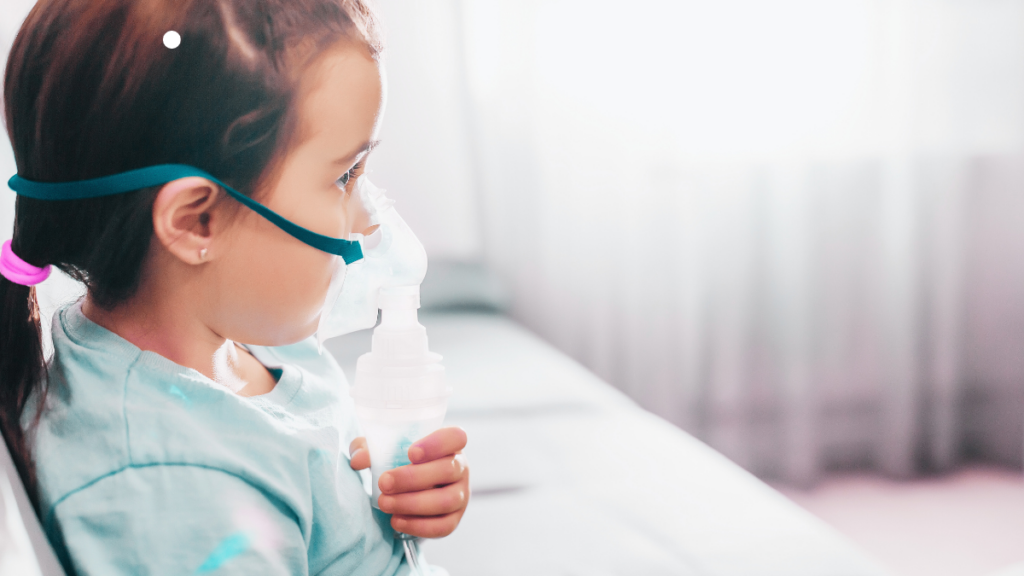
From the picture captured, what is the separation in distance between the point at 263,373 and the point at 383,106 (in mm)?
209

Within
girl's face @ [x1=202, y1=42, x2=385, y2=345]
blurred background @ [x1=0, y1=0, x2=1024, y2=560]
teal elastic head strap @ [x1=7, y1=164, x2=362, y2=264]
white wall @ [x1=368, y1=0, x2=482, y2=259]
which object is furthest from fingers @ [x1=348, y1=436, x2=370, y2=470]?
blurred background @ [x1=0, y1=0, x2=1024, y2=560]

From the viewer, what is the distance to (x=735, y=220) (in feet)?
5.83

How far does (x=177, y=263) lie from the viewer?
0.37 m

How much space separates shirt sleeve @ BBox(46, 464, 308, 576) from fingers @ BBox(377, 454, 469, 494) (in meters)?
0.12

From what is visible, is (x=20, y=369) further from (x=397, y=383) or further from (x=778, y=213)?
(x=778, y=213)

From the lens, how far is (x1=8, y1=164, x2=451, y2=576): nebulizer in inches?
16.8

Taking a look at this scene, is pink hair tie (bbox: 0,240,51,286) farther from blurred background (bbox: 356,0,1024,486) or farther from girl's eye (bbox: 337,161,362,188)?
blurred background (bbox: 356,0,1024,486)

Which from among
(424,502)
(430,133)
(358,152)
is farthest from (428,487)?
(430,133)

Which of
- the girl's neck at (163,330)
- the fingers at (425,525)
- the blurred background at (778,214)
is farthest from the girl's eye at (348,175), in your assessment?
the blurred background at (778,214)

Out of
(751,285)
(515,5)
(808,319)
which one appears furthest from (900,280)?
(515,5)

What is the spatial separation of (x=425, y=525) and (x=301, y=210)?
0.72 ft

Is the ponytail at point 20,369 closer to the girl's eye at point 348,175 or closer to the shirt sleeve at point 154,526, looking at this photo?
the shirt sleeve at point 154,526

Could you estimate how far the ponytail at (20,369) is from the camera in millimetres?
346

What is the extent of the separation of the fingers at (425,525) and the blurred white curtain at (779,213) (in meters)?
0.98
